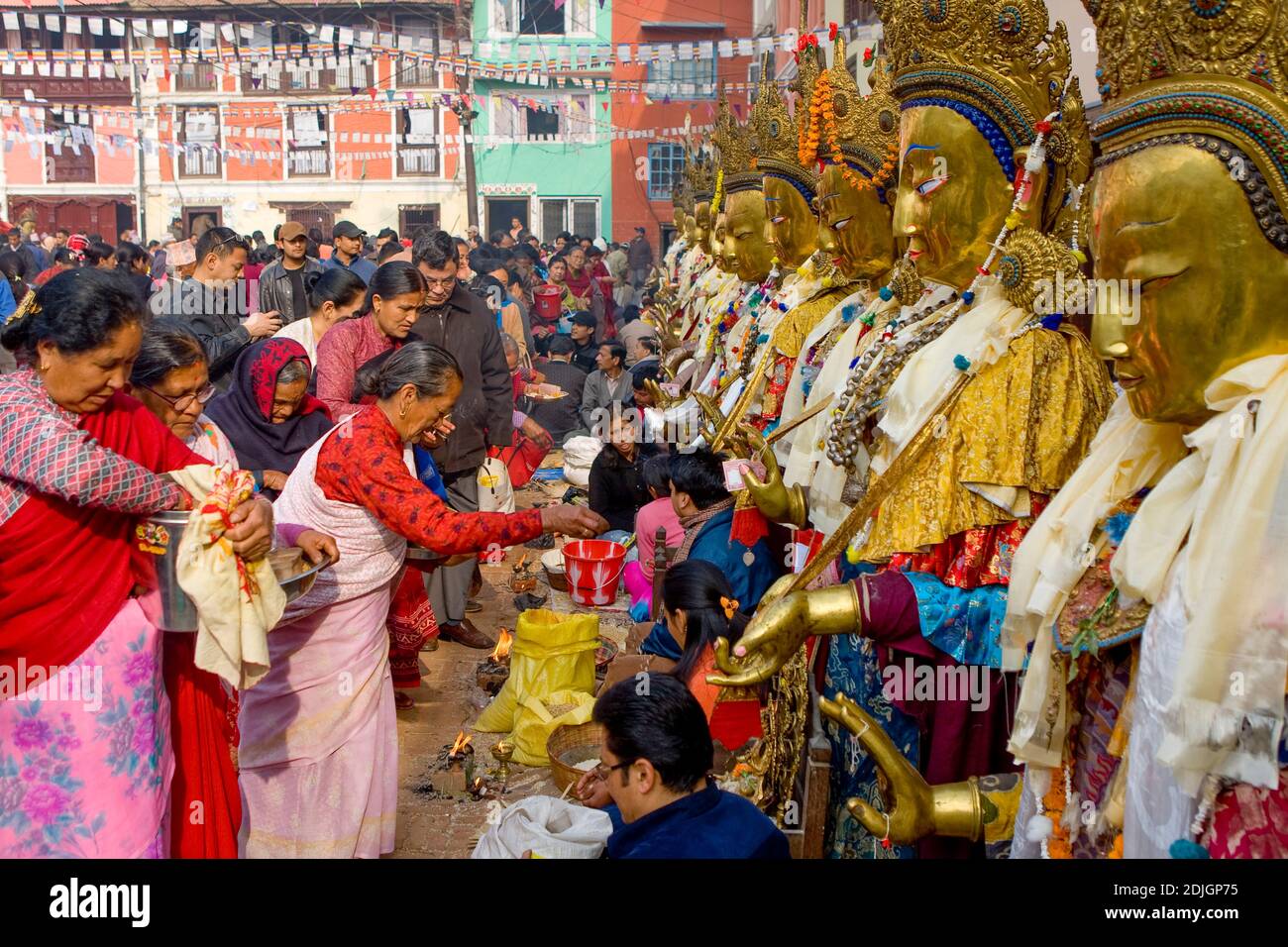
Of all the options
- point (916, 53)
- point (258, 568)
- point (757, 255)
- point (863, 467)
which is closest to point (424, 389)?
point (258, 568)

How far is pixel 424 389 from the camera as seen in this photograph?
12.7ft

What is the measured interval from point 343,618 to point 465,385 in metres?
2.68

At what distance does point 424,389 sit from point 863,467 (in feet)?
4.67

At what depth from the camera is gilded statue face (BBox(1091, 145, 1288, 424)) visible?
1.90m

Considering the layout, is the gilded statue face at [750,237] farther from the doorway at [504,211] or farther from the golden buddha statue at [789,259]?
the doorway at [504,211]

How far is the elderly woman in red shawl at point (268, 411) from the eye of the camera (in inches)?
187

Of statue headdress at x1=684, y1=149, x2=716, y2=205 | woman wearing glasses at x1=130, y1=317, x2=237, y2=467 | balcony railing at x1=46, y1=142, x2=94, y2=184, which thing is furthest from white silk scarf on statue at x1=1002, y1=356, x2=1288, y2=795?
balcony railing at x1=46, y1=142, x2=94, y2=184

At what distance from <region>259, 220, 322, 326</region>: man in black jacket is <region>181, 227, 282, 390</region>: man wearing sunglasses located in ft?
0.77

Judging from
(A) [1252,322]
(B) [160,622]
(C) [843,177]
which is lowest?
(B) [160,622]

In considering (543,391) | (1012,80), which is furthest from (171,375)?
(543,391)

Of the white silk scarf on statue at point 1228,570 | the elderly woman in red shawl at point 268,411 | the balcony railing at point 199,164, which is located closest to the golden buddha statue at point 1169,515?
the white silk scarf on statue at point 1228,570

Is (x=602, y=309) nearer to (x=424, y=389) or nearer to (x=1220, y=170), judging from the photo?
(x=424, y=389)

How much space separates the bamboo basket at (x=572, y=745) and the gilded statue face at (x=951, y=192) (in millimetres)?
2244

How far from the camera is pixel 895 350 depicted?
3268 millimetres
